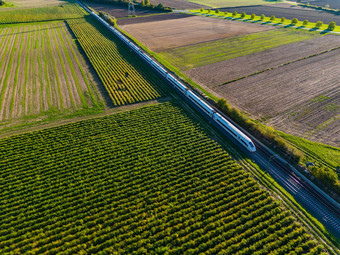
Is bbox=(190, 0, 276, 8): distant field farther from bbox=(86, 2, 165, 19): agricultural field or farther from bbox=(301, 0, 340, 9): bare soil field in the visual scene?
bbox=(86, 2, 165, 19): agricultural field

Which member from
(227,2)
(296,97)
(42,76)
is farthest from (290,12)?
(42,76)

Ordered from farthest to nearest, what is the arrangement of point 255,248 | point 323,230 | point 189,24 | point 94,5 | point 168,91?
point 94,5
point 189,24
point 168,91
point 323,230
point 255,248

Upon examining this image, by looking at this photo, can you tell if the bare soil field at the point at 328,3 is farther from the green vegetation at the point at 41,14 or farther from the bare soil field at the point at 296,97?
the green vegetation at the point at 41,14

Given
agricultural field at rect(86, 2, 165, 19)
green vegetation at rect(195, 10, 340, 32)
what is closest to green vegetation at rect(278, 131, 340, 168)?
green vegetation at rect(195, 10, 340, 32)

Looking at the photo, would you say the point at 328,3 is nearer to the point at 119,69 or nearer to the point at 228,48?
the point at 228,48

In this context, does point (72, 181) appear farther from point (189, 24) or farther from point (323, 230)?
point (189, 24)

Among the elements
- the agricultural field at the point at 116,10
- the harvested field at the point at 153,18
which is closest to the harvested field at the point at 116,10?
the agricultural field at the point at 116,10

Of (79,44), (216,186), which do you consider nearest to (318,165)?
(216,186)
